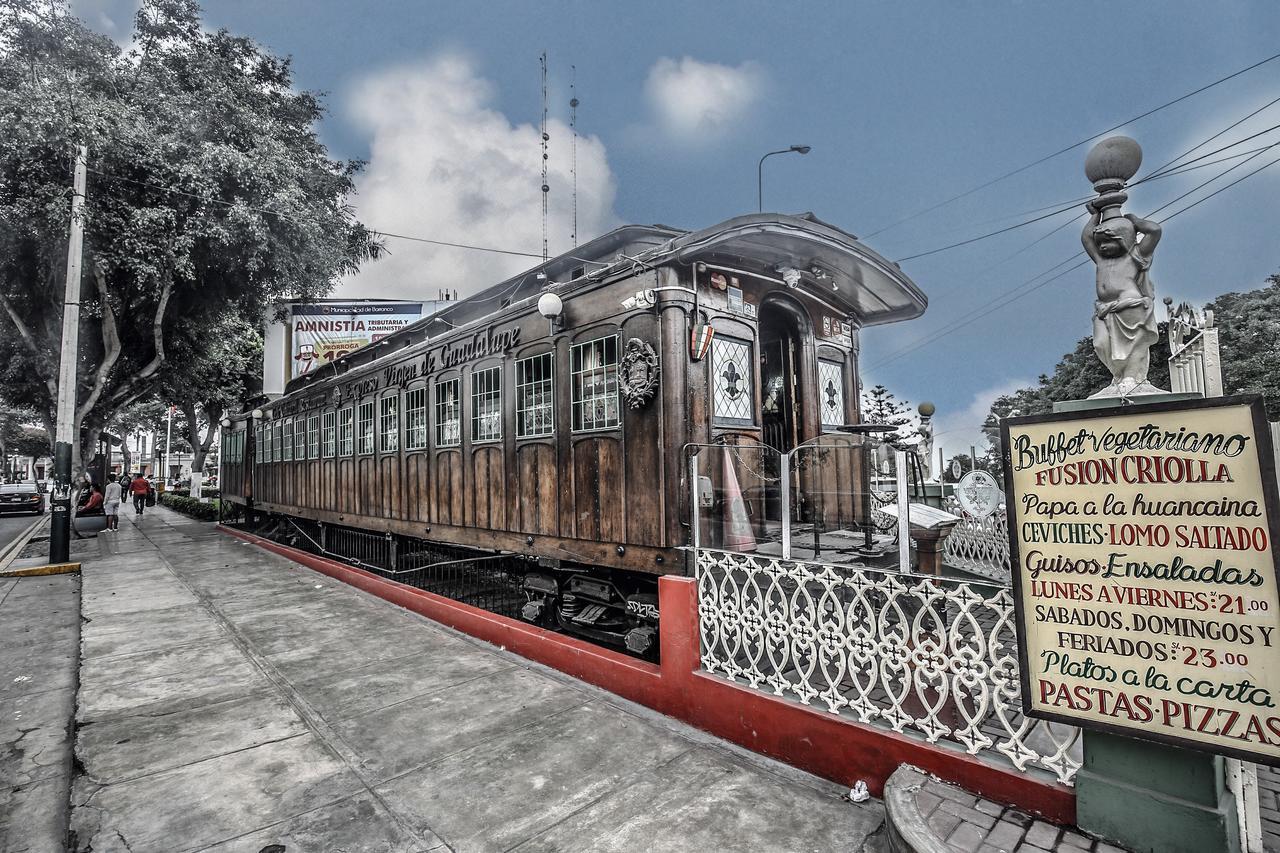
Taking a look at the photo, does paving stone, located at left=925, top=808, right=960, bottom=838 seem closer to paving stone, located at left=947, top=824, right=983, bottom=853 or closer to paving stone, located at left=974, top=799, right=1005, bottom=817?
paving stone, located at left=947, top=824, right=983, bottom=853

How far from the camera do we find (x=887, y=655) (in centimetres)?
310

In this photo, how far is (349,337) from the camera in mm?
19062

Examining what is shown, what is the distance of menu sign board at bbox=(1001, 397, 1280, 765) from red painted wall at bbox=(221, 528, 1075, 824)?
15.7 inches

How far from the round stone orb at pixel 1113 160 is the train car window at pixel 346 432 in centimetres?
1031

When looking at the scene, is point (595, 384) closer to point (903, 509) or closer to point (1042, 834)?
point (903, 509)

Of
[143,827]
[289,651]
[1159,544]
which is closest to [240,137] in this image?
[289,651]

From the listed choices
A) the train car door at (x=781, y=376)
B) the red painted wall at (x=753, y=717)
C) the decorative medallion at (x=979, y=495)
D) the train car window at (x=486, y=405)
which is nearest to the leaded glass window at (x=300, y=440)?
the train car window at (x=486, y=405)

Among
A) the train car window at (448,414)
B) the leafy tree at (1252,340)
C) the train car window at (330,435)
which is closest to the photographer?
the train car window at (448,414)

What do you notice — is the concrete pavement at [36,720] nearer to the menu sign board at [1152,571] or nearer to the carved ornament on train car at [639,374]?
the carved ornament on train car at [639,374]

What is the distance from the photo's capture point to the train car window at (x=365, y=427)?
9789 millimetres

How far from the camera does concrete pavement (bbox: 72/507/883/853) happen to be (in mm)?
2848

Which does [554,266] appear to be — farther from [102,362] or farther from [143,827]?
[102,362]

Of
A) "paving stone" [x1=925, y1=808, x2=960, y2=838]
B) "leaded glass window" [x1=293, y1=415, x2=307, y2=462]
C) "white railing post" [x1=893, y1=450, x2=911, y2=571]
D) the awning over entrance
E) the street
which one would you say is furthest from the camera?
the street

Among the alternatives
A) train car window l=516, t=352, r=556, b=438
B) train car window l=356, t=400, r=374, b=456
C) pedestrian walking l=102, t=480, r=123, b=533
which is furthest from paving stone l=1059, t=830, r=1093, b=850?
pedestrian walking l=102, t=480, r=123, b=533
